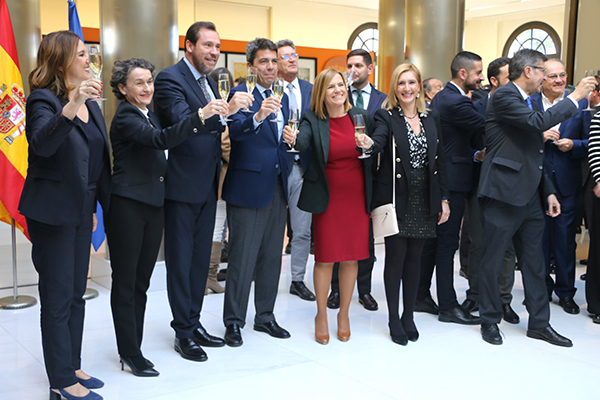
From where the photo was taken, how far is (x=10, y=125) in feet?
14.8

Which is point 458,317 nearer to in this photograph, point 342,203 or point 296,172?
point 342,203

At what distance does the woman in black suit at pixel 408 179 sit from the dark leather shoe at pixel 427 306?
2.13 ft

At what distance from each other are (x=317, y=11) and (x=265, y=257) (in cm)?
1128

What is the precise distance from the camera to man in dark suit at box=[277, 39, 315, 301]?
434cm

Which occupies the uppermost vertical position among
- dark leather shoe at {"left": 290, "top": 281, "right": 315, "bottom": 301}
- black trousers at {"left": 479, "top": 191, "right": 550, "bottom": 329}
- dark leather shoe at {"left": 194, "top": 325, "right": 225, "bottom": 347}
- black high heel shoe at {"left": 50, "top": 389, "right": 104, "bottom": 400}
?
black trousers at {"left": 479, "top": 191, "right": 550, "bottom": 329}

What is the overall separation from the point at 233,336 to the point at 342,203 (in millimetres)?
1088

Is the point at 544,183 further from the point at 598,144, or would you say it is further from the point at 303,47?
the point at 303,47

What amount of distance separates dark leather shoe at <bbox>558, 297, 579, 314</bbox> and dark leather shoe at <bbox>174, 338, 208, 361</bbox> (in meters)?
2.87

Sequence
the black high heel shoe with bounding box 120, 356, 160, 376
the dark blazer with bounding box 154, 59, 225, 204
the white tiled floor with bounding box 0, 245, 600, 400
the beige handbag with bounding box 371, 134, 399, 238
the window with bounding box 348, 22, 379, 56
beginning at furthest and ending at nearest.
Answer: the window with bounding box 348, 22, 379, 56, the beige handbag with bounding box 371, 134, 399, 238, the dark blazer with bounding box 154, 59, 225, 204, the black high heel shoe with bounding box 120, 356, 160, 376, the white tiled floor with bounding box 0, 245, 600, 400

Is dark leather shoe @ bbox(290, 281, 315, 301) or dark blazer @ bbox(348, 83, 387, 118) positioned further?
dark leather shoe @ bbox(290, 281, 315, 301)

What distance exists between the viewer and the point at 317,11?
13977mm

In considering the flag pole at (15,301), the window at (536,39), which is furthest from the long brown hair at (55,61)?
the window at (536,39)

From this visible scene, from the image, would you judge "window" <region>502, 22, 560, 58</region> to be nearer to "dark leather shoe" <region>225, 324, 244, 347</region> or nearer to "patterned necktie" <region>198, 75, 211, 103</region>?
"patterned necktie" <region>198, 75, 211, 103</region>

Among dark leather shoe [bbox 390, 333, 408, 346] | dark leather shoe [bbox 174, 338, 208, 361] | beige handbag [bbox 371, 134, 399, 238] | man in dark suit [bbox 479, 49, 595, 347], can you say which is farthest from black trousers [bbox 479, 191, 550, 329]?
dark leather shoe [bbox 174, 338, 208, 361]
